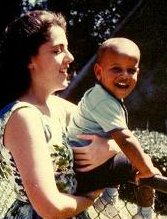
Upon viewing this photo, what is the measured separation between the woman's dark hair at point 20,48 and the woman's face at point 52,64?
25mm

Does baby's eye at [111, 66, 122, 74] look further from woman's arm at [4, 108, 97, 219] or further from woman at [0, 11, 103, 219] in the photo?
woman's arm at [4, 108, 97, 219]

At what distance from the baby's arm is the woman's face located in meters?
0.41

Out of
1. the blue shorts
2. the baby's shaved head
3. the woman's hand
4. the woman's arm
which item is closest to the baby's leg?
the blue shorts

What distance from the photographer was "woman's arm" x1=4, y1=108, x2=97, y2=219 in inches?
83.4

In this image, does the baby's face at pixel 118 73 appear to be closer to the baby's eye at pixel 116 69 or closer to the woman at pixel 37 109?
the baby's eye at pixel 116 69

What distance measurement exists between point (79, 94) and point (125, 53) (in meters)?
14.6

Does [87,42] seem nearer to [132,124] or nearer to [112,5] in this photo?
[112,5]

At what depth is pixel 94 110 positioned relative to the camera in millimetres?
2758

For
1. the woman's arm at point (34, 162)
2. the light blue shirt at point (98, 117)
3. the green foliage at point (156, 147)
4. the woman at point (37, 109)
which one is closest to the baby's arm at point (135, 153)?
the light blue shirt at point (98, 117)

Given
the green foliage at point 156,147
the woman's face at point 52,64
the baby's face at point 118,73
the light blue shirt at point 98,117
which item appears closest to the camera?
the woman's face at point 52,64

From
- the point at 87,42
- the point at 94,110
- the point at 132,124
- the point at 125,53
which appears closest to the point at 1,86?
the point at 94,110

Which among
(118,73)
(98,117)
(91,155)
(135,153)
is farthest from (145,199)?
(118,73)

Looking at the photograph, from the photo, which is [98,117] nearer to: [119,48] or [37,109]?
[119,48]

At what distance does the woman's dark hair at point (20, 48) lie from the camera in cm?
243
